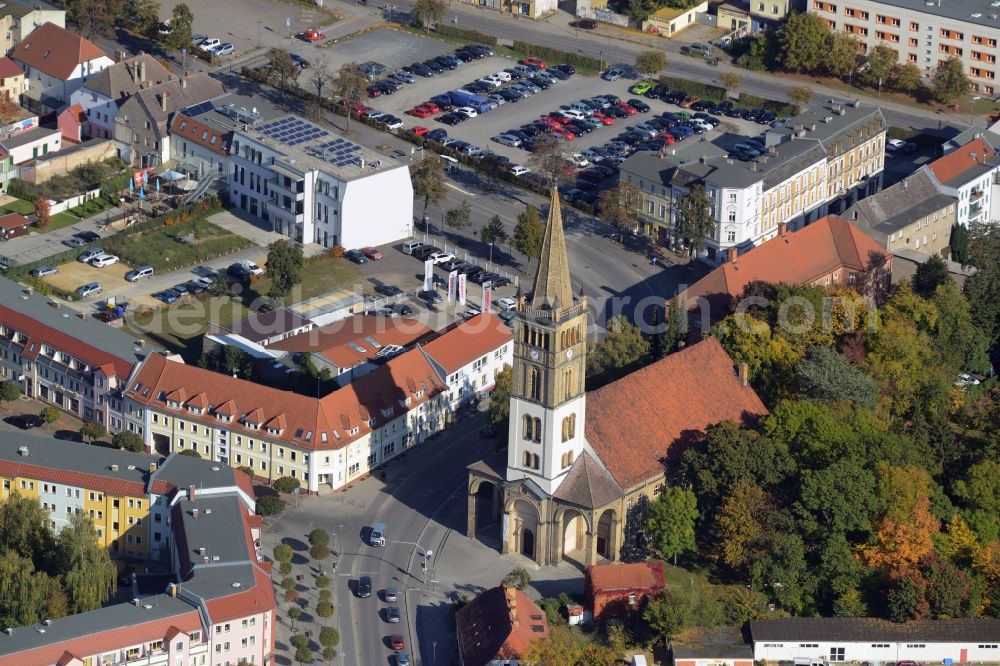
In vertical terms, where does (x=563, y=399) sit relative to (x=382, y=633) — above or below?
above

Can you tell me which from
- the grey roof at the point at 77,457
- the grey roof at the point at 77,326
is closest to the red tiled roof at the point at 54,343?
the grey roof at the point at 77,326

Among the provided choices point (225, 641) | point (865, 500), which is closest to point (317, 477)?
point (225, 641)

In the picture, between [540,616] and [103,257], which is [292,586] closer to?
[540,616]

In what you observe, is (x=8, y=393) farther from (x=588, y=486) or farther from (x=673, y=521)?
(x=673, y=521)

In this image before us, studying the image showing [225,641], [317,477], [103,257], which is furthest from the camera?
[103,257]

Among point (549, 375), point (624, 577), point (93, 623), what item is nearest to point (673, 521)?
point (624, 577)

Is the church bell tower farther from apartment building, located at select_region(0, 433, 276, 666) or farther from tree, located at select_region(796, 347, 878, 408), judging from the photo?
tree, located at select_region(796, 347, 878, 408)

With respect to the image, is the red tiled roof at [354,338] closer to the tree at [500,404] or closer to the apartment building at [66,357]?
the tree at [500,404]
